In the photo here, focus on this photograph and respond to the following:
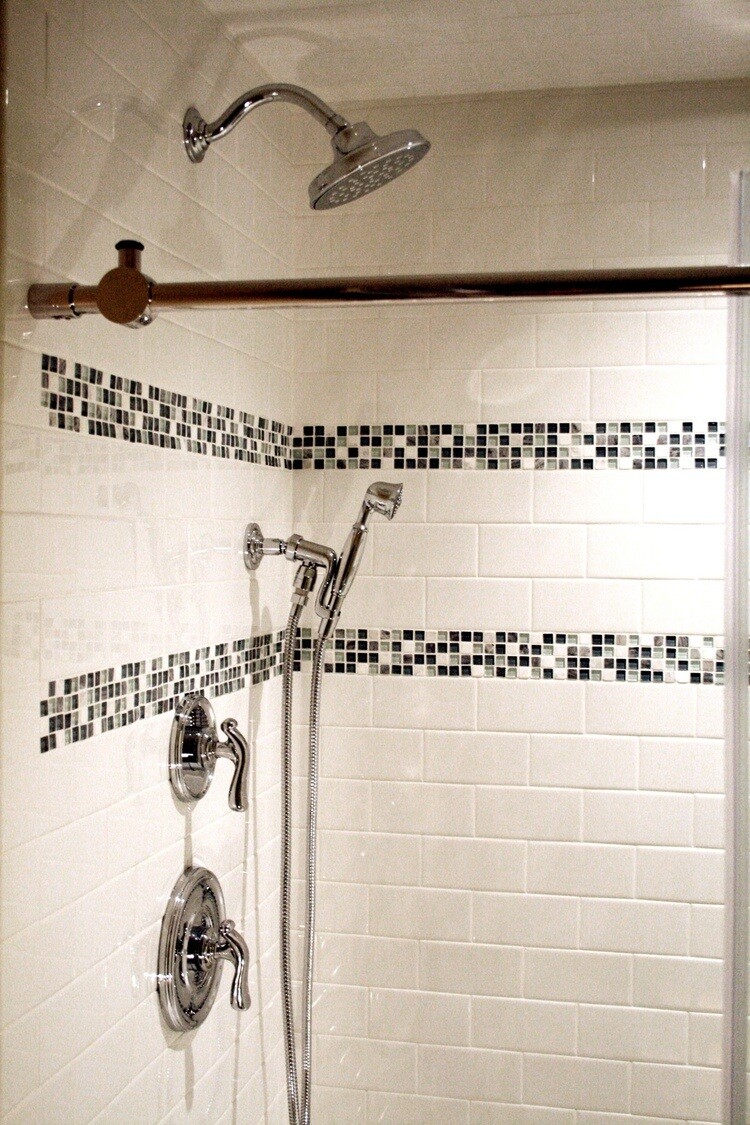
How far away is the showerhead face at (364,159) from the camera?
4.57 ft

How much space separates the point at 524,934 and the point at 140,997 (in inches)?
34.7

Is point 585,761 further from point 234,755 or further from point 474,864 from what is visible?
point 234,755

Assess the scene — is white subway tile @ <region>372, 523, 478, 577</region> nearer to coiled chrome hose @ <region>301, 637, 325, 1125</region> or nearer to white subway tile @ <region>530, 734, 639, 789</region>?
coiled chrome hose @ <region>301, 637, 325, 1125</region>

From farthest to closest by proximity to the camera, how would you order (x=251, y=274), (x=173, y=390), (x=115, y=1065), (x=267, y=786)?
(x=267, y=786) → (x=251, y=274) → (x=173, y=390) → (x=115, y=1065)

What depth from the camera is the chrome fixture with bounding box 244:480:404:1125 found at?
1940 millimetres

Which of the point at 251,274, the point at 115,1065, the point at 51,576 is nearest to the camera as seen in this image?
the point at 51,576

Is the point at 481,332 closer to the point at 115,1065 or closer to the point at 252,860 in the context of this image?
the point at 252,860

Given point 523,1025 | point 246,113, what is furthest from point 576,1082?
point 246,113

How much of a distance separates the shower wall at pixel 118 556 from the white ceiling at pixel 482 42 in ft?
0.33

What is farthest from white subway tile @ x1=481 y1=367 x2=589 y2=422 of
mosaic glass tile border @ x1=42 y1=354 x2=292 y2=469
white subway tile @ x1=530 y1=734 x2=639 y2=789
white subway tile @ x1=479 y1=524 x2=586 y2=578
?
white subway tile @ x1=530 y1=734 x2=639 y2=789

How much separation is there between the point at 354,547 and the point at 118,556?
63 cm

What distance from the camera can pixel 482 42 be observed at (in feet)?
6.15

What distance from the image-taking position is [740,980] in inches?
64.1

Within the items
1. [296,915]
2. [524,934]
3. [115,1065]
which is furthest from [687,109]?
[115,1065]
